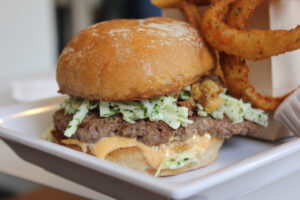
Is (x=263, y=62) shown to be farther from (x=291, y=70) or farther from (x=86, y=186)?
(x=86, y=186)

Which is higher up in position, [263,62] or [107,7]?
[263,62]

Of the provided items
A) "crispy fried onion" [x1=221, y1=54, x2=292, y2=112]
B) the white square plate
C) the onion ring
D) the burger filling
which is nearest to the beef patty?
the burger filling

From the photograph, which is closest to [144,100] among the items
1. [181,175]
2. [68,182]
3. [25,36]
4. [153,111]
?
[153,111]

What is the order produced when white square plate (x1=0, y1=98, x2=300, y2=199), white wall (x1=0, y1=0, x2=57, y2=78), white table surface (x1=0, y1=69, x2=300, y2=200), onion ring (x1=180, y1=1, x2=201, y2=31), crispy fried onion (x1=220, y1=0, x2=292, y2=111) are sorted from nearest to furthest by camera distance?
white square plate (x1=0, y1=98, x2=300, y2=199)
white table surface (x1=0, y1=69, x2=300, y2=200)
crispy fried onion (x1=220, y1=0, x2=292, y2=111)
onion ring (x1=180, y1=1, x2=201, y2=31)
white wall (x1=0, y1=0, x2=57, y2=78)

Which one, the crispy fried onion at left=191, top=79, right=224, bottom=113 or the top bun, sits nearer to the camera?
the top bun

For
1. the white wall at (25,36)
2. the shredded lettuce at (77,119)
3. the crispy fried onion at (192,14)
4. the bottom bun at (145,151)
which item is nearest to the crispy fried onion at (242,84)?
the crispy fried onion at (192,14)

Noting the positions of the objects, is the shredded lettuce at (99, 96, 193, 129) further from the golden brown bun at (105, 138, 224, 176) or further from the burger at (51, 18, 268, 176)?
the golden brown bun at (105, 138, 224, 176)

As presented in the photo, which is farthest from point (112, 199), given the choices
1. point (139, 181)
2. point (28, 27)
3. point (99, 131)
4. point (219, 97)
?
point (28, 27)
